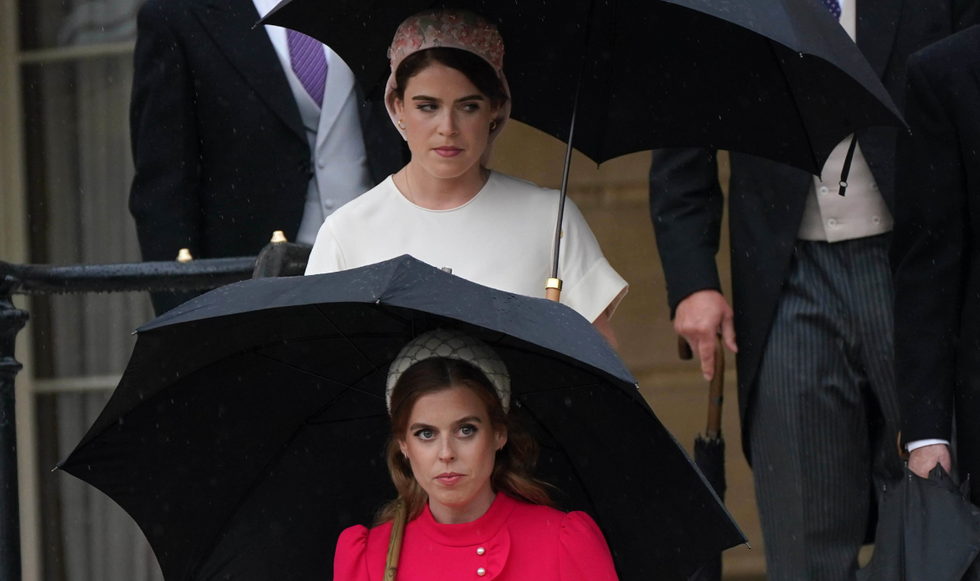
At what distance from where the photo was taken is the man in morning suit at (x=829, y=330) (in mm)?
3955

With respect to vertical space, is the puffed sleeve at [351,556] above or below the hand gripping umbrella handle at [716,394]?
below

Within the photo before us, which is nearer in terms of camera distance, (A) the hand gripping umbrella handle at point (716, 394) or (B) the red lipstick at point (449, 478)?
(B) the red lipstick at point (449, 478)

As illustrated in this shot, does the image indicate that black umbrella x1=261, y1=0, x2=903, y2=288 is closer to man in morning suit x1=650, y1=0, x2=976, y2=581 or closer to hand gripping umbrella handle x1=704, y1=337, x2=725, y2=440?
man in morning suit x1=650, y1=0, x2=976, y2=581

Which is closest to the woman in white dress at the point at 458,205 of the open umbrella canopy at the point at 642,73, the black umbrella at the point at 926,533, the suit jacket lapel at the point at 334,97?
the open umbrella canopy at the point at 642,73

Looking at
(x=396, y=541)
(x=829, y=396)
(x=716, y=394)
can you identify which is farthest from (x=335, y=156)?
(x=396, y=541)

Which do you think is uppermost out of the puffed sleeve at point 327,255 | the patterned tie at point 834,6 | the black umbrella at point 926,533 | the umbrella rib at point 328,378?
the patterned tie at point 834,6

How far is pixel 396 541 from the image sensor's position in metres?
3.02

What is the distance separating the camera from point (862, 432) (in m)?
4.02

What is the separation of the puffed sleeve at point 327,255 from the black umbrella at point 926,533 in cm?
131

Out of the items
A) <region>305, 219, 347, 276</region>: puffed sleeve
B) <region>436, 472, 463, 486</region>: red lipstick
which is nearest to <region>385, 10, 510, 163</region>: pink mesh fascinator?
<region>305, 219, 347, 276</region>: puffed sleeve

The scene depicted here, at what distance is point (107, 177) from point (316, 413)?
3.78 m

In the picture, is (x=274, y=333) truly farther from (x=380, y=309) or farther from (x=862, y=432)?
(x=862, y=432)

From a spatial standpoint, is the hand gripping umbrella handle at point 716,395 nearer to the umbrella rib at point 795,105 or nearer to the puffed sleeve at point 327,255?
the umbrella rib at point 795,105

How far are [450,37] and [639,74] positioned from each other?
1.78 feet
